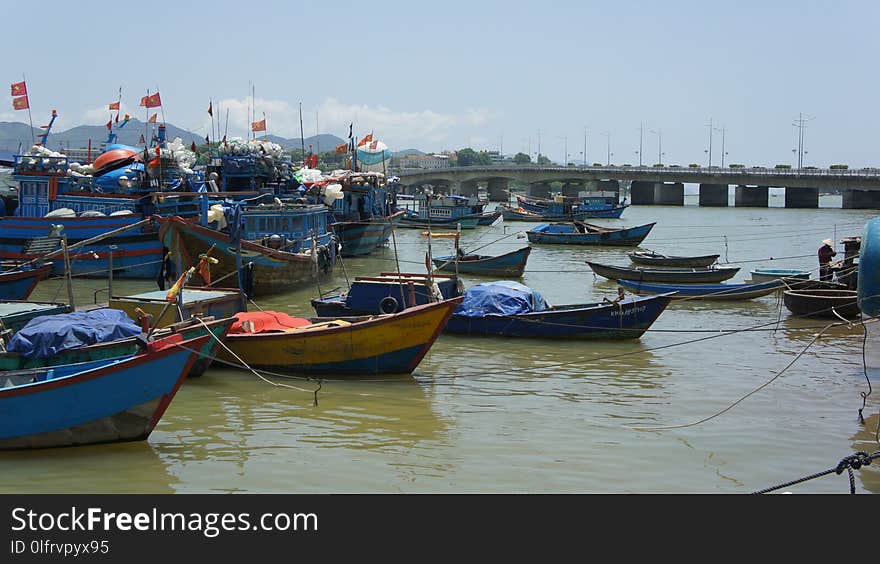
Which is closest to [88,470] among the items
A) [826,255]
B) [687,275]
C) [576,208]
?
[826,255]

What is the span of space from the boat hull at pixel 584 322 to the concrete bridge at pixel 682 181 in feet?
256

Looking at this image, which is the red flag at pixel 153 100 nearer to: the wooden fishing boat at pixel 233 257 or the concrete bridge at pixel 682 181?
the wooden fishing boat at pixel 233 257

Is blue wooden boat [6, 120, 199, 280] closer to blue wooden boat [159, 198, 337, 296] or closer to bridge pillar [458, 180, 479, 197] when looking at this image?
blue wooden boat [159, 198, 337, 296]

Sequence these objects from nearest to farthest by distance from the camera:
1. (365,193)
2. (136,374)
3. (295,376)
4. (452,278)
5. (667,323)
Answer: (136,374) < (295,376) < (452,278) < (667,323) < (365,193)

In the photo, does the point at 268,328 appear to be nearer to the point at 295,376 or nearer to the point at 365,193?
the point at 295,376

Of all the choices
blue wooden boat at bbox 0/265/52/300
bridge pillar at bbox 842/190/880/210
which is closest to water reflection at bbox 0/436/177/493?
blue wooden boat at bbox 0/265/52/300

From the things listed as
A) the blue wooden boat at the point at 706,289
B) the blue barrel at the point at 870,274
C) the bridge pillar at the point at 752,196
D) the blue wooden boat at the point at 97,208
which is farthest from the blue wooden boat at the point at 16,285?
the bridge pillar at the point at 752,196

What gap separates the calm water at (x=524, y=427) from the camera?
10906mm

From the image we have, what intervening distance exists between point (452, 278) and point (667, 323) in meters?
7.48

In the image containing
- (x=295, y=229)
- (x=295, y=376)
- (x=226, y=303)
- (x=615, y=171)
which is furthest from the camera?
(x=615, y=171)

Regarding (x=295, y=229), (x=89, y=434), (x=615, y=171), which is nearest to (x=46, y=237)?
(x=295, y=229)

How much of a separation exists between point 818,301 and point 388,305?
11116 mm

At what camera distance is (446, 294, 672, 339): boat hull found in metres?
20.0

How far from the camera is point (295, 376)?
1627 centimetres
